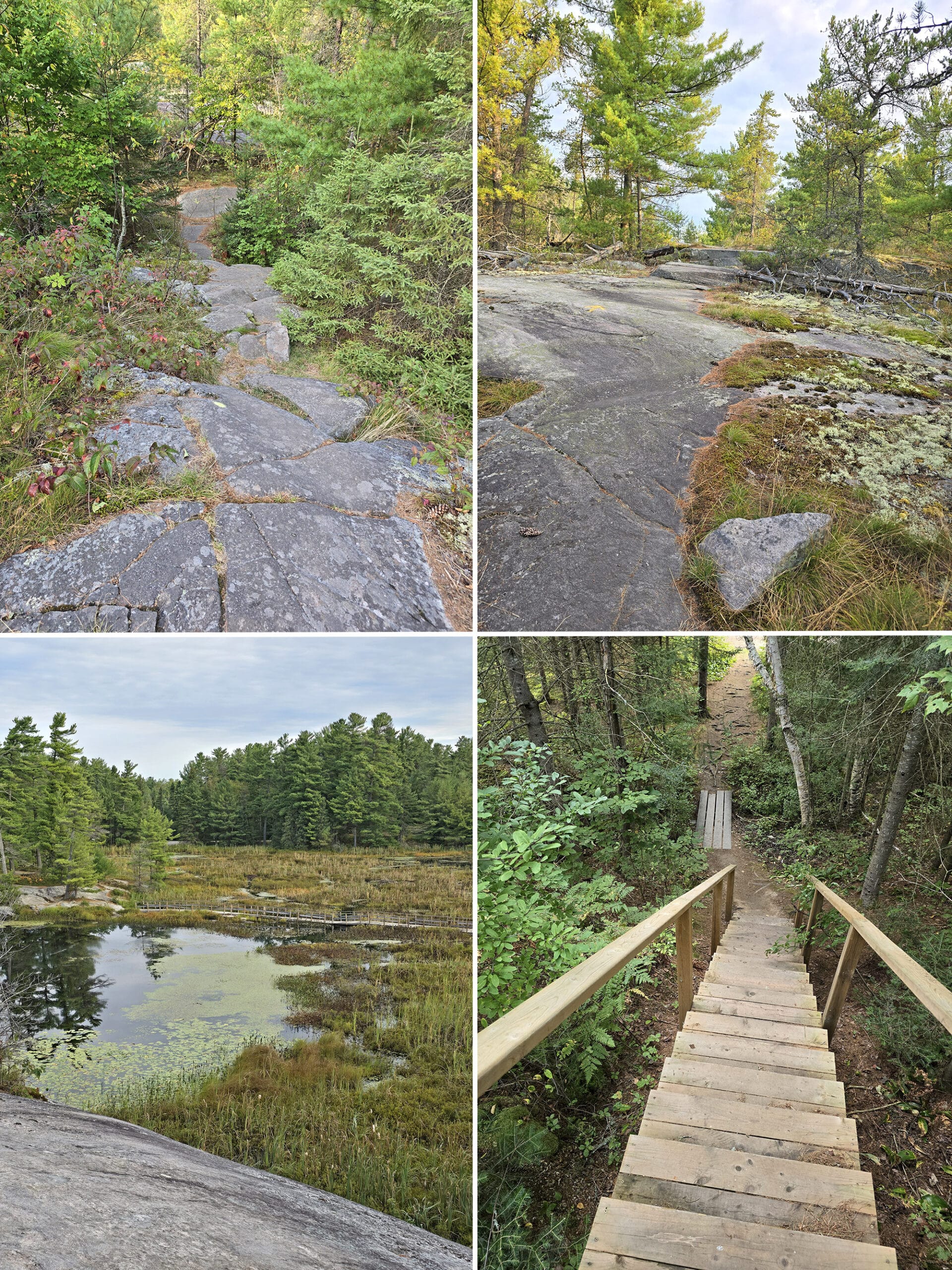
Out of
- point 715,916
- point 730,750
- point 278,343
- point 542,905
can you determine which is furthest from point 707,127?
point 730,750

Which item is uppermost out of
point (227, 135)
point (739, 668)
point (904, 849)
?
point (227, 135)

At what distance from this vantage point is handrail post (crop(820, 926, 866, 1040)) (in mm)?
3709

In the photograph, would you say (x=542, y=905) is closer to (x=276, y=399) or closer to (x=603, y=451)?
(x=603, y=451)

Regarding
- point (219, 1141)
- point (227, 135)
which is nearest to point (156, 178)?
point (227, 135)

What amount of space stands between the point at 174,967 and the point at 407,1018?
1.65m

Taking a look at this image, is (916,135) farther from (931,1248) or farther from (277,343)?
(931,1248)

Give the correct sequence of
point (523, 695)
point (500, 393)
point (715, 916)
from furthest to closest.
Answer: point (715, 916) → point (523, 695) → point (500, 393)

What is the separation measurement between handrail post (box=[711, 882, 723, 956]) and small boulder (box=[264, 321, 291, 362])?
522cm

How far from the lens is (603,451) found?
11.5ft

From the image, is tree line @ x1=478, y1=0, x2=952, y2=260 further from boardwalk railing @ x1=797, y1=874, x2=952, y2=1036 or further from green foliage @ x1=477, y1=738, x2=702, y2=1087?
boardwalk railing @ x1=797, y1=874, x2=952, y2=1036

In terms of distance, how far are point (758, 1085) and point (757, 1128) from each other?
50 cm

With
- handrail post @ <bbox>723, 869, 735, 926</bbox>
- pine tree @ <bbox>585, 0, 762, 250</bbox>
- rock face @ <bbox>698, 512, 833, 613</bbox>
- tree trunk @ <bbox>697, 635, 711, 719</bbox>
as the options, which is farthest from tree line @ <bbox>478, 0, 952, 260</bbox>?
handrail post @ <bbox>723, 869, 735, 926</bbox>

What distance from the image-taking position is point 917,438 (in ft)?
11.5

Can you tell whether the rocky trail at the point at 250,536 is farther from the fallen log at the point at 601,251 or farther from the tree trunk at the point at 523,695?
the fallen log at the point at 601,251
